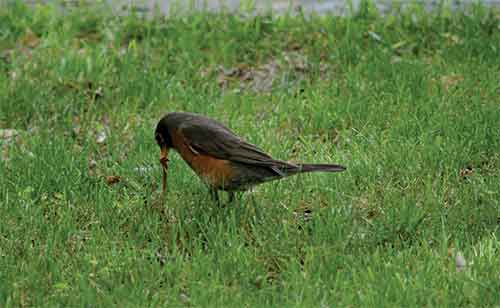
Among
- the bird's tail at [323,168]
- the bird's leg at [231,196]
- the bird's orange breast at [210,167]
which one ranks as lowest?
the bird's leg at [231,196]

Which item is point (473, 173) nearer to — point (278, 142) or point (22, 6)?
point (278, 142)

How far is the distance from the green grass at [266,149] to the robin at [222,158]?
158mm

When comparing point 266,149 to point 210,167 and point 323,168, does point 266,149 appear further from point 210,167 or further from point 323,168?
point 323,168

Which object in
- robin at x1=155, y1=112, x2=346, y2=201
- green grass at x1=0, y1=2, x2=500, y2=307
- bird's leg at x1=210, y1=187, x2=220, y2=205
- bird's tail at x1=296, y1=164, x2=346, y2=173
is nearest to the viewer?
green grass at x1=0, y1=2, x2=500, y2=307

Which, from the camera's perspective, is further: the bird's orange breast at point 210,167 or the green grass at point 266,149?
the bird's orange breast at point 210,167

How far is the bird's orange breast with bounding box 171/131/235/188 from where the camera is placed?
5098mm

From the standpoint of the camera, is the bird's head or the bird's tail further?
the bird's head

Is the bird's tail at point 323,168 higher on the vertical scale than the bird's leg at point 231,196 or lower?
higher

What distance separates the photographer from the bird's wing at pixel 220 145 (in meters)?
5.05

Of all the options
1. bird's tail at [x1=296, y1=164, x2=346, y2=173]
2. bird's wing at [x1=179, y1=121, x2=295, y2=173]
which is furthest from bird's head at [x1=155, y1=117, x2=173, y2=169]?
bird's tail at [x1=296, y1=164, x2=346, y2=173]

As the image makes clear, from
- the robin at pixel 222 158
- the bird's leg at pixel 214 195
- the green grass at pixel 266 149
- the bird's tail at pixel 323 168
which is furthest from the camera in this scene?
the bird's leg at pixel 214 195

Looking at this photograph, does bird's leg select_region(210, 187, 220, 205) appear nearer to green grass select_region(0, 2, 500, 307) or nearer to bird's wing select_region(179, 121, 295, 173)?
green grass select_region(0, 2, 500, 307)

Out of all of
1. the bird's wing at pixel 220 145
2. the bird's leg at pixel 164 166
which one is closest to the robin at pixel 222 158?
the bird's wing at pixel 220 145

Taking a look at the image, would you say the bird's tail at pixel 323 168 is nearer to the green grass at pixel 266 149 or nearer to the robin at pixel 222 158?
the robin at pixel 222 158
